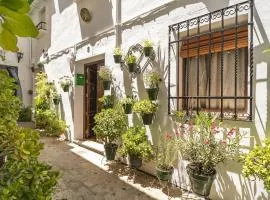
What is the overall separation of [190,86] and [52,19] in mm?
7057

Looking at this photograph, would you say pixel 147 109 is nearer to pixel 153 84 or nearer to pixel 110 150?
pixel 153 84

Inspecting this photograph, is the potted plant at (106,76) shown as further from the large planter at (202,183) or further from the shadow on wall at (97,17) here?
the large planter at (202,183)

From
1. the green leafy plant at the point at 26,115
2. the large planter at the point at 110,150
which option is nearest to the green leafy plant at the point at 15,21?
the large planter at the point at 110,150

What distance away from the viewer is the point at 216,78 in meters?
4.18

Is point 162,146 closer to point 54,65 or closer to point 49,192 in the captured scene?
point 49,192

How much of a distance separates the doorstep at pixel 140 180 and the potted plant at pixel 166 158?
0.34 metres

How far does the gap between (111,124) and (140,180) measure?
1343 mm

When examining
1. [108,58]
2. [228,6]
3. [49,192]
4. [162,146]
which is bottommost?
[162,146]

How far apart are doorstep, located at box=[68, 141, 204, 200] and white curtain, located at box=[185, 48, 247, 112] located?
5.35 feet

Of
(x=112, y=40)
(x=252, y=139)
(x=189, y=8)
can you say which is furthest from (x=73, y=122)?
(x=252, y=139)

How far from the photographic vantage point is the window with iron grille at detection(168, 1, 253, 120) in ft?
12.0

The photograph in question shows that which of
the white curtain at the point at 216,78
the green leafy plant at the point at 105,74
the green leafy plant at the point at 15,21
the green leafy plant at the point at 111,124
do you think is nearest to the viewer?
the green leafy plant at the point at 15,21

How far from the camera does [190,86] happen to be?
4.58 meters

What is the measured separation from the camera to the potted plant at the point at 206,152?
11.2 feet
